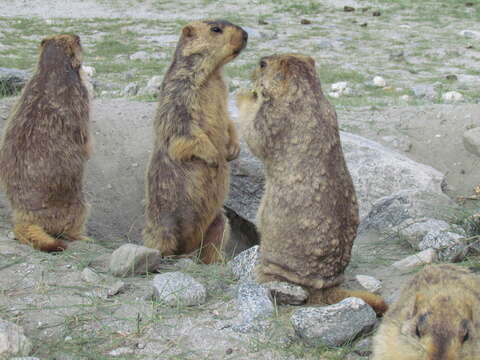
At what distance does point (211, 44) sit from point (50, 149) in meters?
1.59

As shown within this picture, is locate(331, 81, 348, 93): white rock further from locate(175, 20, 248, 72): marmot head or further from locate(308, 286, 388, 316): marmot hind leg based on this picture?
Answer: locate(308, 286, 388, 316): marmot hind leg

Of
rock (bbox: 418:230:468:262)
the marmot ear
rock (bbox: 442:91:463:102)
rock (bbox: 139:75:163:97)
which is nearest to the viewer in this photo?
rock (bbox: 418:230:468:262)

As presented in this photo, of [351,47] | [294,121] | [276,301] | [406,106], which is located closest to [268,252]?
[276,301]

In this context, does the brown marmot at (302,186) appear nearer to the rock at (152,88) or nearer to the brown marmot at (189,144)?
the brown marmot at (189,144)

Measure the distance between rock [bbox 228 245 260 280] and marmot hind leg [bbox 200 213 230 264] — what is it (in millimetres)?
1204

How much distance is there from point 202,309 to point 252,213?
10.1 ft

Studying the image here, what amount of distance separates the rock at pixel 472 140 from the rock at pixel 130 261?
14.1ft

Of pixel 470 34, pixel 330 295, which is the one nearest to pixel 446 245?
pixel 330 295

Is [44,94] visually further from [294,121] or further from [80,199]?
[294,121]

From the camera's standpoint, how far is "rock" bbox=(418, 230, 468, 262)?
4.35 meters

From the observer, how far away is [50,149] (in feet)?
17.1

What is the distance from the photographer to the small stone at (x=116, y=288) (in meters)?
3.91

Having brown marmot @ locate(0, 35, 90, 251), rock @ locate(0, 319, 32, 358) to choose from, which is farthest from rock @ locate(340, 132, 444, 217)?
rock @ locate(0, 319, 32, 358)

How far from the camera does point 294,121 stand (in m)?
3.92
